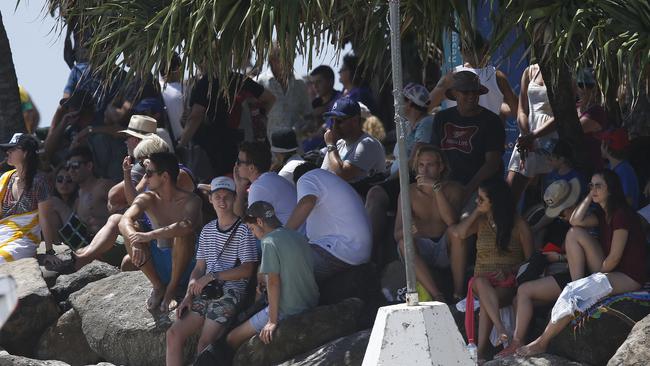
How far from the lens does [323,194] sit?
36.3 ft

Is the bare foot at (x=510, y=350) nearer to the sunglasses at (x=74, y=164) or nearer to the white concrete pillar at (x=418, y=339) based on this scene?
the white concrete pillar at (x=418, y=339)

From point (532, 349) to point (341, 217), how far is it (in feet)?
7.51

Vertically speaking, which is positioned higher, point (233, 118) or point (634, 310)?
point (233, 118)

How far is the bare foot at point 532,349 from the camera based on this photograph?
9312mm

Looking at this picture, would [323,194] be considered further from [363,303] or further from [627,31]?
[627,31]

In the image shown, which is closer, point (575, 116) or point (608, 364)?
point (608, 364)

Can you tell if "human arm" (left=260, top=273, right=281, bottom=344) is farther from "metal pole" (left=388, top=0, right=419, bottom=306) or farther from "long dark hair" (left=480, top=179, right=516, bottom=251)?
"metal pole" (left=388, top=0, right=419, bottom=306)

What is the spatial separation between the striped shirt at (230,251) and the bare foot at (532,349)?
271 centimetres

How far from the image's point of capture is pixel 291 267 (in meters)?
10.7

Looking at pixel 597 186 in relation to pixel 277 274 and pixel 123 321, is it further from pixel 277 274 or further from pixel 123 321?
pixel 123 321

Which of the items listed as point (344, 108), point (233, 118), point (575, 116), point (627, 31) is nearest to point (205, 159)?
point (233, 118)

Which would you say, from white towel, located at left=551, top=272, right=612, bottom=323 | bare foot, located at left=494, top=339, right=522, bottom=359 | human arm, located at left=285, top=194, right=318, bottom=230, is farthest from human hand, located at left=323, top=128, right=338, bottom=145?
white towel, located at left=551, top=272, right=612, bottom=323

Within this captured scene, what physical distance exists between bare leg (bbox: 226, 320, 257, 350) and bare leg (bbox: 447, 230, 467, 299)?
64.5 inches

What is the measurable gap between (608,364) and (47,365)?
5379 mm
